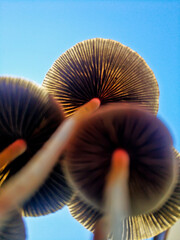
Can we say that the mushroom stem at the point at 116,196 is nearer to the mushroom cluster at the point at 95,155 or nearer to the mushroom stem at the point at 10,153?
the mushroom cluster at the point at 95,155

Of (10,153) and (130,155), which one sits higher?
(130,155)

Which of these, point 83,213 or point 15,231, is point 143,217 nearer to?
point 83,213

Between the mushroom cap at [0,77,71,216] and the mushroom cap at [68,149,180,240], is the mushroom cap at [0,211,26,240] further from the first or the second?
the mushroom cap at [68,149,180,240]

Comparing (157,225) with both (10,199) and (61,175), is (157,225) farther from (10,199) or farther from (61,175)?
(10,199)

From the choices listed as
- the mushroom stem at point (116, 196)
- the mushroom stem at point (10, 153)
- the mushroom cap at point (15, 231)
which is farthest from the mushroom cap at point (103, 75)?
the mushroom cap at point (15, 231)

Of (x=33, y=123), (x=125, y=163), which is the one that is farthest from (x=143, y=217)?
(x=33, y=123)

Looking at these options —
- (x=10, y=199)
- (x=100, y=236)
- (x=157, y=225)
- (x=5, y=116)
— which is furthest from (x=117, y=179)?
(x=5, y=116)
